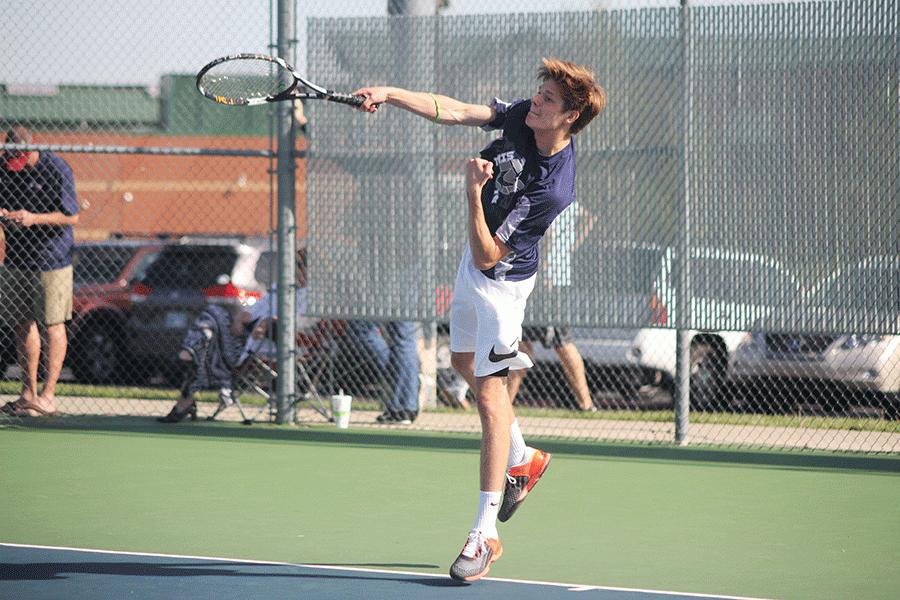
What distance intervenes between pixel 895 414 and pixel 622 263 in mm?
3836

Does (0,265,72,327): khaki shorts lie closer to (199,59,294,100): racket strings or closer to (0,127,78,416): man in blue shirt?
(0,127,78,416): man in blue shirt

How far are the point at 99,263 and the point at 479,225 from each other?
29.2ft

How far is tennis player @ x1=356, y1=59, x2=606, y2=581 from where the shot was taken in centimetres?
441

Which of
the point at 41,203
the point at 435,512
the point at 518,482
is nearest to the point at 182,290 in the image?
the point at 41,203

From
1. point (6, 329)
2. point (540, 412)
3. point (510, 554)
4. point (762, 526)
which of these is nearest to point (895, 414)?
point (540, 412)

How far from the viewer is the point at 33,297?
326 inches

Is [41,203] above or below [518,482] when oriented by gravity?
above

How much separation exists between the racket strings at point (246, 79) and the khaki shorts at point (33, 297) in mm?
3273

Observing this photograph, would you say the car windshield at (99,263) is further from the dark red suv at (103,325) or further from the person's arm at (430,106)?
the person's arm at (430,106)

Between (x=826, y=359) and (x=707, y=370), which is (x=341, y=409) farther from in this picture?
(x=826, y=359)

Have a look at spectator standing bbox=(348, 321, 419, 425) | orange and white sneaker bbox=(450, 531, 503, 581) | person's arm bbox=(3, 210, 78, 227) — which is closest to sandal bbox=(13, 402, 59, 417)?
person's arm bbox=(3, 210, 78, 227)

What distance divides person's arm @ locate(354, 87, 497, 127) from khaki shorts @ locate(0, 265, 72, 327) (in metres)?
4.49

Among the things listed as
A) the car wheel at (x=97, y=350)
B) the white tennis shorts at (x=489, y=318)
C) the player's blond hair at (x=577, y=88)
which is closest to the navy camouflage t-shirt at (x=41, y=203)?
the car wheel at (x=97, y=350)

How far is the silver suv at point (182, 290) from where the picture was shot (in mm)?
11461
